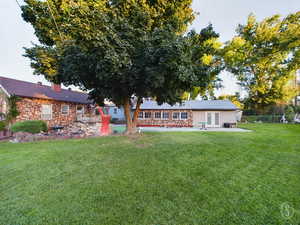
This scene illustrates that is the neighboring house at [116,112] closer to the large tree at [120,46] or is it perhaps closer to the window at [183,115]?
the window at [183,115]

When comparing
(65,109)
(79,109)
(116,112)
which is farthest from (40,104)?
(116,112)

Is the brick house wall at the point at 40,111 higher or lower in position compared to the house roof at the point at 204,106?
lower

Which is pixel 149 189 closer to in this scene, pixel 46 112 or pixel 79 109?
pixel 46 112

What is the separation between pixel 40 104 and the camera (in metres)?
12.5

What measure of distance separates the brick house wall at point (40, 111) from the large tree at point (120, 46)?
14.7 feet

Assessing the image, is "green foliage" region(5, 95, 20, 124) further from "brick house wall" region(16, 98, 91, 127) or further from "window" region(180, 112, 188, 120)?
"window" region(180, 112, 188, 120)

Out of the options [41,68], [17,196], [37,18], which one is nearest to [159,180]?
[17,196]

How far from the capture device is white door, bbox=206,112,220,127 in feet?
52.9

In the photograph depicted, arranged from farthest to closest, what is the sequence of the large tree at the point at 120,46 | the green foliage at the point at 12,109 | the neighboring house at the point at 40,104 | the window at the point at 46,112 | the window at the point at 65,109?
1. the window at the point at 65,109
2. the window at the point at 46,112
3. the neighboring house at the point at 40,104
4. the green foliage at the point at 12,109
5. the large tree at the point at 120,46

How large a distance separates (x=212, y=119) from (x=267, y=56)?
16213 millimetres

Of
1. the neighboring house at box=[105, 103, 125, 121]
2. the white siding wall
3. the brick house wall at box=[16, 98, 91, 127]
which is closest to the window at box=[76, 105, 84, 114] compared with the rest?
the brick house wall at box=[16, 98, 91, 127]

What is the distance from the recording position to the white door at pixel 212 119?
16.1m

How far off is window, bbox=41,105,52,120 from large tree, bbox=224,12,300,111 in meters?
26.7

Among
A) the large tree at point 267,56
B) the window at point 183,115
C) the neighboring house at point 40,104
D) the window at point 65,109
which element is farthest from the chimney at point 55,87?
the large tree at point 267,56
